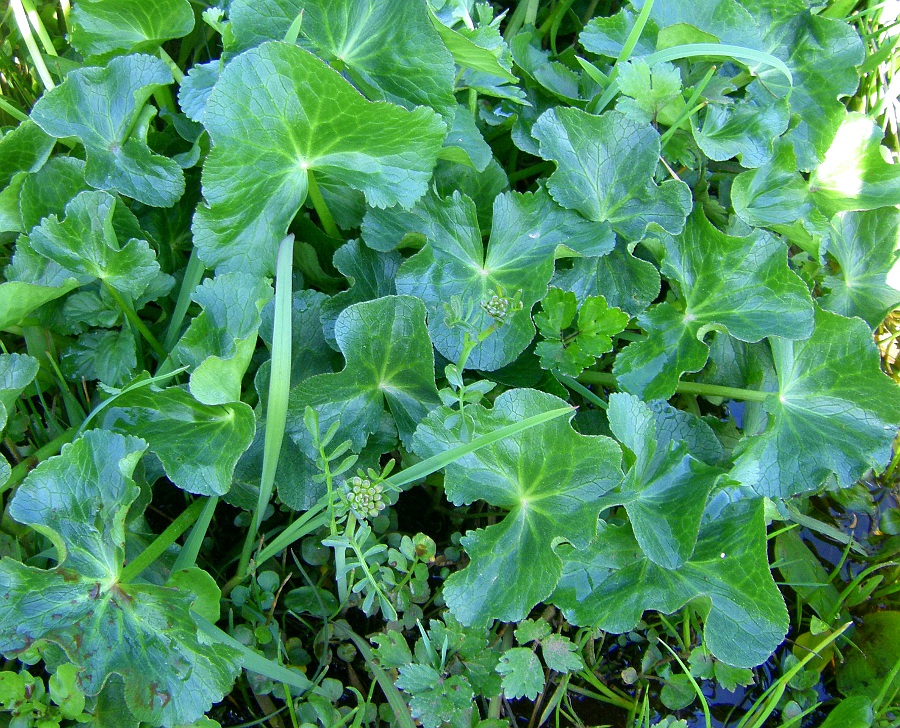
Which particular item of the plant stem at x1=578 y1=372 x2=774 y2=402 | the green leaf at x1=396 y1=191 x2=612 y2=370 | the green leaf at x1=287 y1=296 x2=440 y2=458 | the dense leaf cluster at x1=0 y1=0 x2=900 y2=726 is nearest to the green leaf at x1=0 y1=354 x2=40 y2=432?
the dense leaf cluster at x1=0 y1=0 x2=900 y2=726

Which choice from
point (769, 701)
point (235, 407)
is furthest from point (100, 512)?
point (769, 701)

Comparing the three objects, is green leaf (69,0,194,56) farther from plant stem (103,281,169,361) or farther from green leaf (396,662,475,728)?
green leaf (396,662,475,728)

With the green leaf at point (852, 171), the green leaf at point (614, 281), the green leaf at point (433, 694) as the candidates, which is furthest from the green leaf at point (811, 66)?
the green leaf at point (433, 694)

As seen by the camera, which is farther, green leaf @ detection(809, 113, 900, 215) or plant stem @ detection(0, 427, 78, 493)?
green leaf @ detection(809, 113, 900, 215)

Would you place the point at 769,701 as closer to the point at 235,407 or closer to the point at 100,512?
the point at 235,407

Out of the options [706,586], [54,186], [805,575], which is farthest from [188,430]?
[805,575]

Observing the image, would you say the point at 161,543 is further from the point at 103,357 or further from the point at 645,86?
the point at 645,86
